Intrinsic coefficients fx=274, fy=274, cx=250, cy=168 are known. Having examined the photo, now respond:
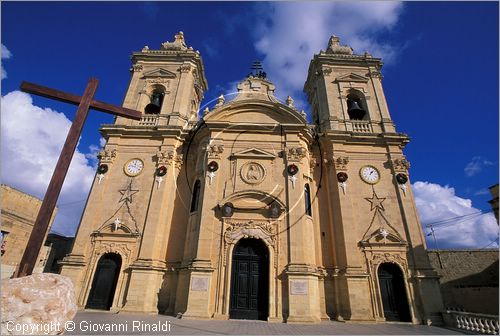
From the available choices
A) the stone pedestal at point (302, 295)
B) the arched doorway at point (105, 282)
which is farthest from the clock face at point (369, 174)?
the arched doorway at point (105, 282)

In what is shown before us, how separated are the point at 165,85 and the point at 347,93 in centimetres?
1503

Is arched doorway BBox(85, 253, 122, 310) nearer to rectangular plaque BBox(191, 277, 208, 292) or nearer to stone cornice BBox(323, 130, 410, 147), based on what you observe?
rectangular plaque BBox(191, 277, 208, 292)

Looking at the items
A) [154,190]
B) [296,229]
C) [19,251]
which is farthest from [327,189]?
[19,251]

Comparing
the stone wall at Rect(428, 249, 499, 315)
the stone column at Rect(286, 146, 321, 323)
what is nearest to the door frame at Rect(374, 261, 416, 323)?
the stone column at Rect(286, 146, 321, 323)

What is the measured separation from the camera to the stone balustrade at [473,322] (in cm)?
1108

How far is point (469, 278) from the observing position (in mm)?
21422

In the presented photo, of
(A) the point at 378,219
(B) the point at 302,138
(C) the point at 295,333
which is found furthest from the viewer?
(B) the point at 302,138

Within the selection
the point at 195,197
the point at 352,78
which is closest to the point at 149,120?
the point at 195,197

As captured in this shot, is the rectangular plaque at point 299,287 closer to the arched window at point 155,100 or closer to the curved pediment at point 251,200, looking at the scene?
the curved pediment at point 251,200

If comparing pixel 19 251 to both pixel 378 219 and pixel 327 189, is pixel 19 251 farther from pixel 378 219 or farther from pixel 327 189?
pixel 378 219

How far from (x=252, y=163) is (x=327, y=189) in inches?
216

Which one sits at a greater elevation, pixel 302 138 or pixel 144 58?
pixel 144 58

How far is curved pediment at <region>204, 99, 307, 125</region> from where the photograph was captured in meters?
18.3

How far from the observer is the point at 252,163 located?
17359 mm
